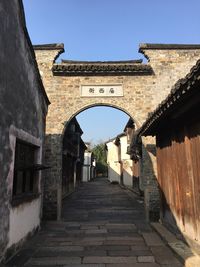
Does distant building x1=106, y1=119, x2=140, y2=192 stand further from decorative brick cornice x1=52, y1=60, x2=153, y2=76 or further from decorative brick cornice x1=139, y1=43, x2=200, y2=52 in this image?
decorative brick cornice x1=139, y1=43, x2=200, y2=52

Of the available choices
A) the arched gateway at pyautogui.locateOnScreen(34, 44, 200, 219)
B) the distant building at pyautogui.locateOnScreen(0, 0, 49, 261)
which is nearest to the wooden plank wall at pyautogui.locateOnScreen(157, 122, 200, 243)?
the distant building at pyautogui.locateOnScreen(0, 0, 49, 261)

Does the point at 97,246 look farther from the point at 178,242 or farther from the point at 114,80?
the point at 114,80

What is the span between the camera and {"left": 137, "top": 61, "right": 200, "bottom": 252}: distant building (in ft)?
15.2

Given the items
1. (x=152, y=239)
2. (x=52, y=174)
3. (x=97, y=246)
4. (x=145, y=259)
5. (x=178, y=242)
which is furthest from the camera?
(x=52, y=174)

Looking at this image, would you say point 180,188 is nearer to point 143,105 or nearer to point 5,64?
point 5,64

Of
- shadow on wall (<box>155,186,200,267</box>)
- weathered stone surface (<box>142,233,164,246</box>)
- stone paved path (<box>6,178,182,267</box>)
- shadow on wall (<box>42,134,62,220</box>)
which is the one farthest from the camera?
shadow on wall (<box>42,134,62,220</box>)

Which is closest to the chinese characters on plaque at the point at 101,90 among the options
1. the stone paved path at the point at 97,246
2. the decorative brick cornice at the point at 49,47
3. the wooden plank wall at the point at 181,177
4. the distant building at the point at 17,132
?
the decorative brick cornice at the point at 49,47

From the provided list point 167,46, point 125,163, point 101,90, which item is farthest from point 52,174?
point 125,163

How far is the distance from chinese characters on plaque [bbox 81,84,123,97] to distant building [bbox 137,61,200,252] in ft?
15.1

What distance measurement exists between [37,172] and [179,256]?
15.1ft

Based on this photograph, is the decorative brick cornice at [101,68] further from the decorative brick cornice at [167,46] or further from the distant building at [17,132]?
the distant building at [17,132]

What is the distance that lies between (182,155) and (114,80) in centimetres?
689

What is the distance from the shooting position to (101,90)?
12109mm

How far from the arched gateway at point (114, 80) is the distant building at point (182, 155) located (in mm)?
4429
